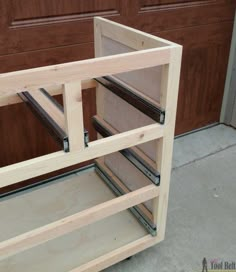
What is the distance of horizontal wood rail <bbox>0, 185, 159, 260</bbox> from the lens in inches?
36.6

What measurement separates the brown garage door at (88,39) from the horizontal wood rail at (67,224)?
25.3 inches

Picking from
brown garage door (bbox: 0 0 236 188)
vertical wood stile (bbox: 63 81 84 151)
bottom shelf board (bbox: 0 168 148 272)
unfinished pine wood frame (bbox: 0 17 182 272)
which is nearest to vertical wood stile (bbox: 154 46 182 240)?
unfinished pine wood frame (bbox: 0 17 182 272)

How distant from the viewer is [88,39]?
1.48 m

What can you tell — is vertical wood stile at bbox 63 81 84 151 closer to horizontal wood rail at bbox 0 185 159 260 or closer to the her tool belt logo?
horizontal wood rail at bbox 0 185 159 260

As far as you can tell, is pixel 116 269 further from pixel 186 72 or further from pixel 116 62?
pixel 186 72

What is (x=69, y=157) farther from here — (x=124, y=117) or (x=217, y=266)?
(x=217, y=266)

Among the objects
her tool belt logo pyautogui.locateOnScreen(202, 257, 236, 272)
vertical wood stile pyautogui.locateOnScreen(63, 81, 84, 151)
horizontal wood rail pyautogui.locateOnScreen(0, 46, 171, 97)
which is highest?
horizontal wood rail pyautogui.locateOnScreen(0, 46, 171, 97)

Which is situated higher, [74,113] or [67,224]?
[74,113]

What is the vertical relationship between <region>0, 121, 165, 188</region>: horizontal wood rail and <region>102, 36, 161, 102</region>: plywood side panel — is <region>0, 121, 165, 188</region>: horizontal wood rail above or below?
below

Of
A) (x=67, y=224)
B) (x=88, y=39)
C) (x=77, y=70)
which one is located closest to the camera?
(x=77, y=70)

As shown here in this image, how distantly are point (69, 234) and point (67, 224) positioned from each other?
0.31 m

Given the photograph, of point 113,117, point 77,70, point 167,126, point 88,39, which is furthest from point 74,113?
point 88,39

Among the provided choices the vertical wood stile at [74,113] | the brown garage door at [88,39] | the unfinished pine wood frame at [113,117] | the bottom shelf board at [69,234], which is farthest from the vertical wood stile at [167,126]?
the brown garage door at [88,39]

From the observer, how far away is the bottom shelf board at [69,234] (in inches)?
45.7
